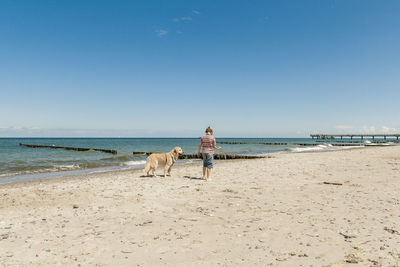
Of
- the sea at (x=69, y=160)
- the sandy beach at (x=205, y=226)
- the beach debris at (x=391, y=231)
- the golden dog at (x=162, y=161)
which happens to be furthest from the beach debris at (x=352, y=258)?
the sea at (x=69, y=160)

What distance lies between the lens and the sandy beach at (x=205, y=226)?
3.94 meters

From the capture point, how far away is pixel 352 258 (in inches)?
147

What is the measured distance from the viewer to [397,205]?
6445 millimetres

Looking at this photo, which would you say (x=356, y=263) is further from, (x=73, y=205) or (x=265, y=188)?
(x=73, y=205)

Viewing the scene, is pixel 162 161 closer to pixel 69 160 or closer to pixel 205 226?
pixel 205 226

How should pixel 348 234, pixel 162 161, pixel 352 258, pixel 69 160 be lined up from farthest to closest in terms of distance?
pixel 69 160 < pixel 162 161 < pixel 348 234 < pixel 352 258

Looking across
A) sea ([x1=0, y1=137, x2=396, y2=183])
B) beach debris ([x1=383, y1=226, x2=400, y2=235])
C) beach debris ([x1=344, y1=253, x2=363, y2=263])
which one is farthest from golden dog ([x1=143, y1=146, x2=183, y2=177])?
beach debris ([x1=344, y1=253, x2=363, y2=263])

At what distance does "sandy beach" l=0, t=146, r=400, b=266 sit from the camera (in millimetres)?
3943

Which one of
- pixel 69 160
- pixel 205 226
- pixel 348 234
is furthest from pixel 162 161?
pixel 69 160

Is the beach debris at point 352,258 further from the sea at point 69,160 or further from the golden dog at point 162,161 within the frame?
the sea at point 69,160

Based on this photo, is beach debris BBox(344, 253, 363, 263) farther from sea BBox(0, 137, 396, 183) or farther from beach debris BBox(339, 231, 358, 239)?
sea BBox(0, 137, 396, 183)

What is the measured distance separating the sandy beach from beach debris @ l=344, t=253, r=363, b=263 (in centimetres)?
1

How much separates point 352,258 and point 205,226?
2.51 metres

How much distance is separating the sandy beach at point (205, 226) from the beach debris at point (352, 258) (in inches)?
0.5
